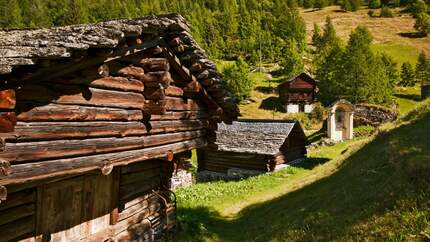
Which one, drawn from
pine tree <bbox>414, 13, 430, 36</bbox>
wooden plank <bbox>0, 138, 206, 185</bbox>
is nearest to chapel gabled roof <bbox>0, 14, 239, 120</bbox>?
wooden plank <bbox>0, 138, 206, 185</bbox>

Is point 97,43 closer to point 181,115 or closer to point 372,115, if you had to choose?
point 181,115

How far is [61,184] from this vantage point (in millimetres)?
7562

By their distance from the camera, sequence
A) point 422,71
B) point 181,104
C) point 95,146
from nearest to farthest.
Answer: point 95,146 < point 181,104 < point 422,71

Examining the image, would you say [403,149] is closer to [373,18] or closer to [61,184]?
[61,184]

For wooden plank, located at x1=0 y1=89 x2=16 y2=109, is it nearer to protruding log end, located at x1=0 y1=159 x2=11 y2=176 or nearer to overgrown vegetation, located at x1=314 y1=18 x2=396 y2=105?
protruding log end, located at x1=0 y1=159 x2=11 y2=176

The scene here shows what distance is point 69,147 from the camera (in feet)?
21.3

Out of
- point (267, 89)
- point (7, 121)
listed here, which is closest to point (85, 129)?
point (7, 121)

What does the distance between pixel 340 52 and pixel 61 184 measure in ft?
172

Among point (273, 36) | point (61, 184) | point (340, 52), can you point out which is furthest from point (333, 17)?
point (61, 184)

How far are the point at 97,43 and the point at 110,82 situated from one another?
6.53 feet

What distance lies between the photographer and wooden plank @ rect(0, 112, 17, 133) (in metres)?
5.12

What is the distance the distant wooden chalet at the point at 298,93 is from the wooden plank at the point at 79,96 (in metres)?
50.9

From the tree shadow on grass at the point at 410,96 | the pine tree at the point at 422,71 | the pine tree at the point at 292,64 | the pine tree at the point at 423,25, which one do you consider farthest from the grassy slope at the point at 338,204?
the pine tree at the point at 423,25

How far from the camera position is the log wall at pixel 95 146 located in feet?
19.0
